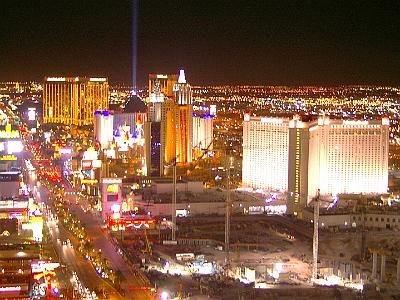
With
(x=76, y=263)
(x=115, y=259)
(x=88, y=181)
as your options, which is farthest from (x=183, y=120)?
(x=76, y=263)

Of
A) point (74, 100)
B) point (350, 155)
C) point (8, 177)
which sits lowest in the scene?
point (8, 177)

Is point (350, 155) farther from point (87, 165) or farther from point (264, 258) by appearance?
point (87, 165)

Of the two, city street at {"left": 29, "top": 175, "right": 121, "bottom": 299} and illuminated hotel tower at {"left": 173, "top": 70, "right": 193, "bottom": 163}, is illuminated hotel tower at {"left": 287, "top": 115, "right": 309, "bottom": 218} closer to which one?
illuminated hotel tower at {"left": 173, "top": 70, "right": 193, "bottom": 163}

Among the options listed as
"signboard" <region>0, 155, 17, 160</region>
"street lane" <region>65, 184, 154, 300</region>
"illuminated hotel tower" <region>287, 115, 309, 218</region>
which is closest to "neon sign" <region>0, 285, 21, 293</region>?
"street lane" <region>65, 184, 154, 300</region>

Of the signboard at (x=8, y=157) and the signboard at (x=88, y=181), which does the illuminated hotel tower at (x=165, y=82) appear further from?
the signboard at (x=8, y=157)

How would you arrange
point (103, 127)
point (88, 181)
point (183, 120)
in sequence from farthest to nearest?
point (103, 127) < point (183, 120) < point (88, 181)

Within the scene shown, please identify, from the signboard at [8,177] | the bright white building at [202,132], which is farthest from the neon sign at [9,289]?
the bright white building at [202,132]

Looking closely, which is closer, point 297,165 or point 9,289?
point 9,289

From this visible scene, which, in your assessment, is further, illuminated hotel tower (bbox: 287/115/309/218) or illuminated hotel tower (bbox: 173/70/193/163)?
illuminated hotel tower (bbox: 173/70/193/163)
